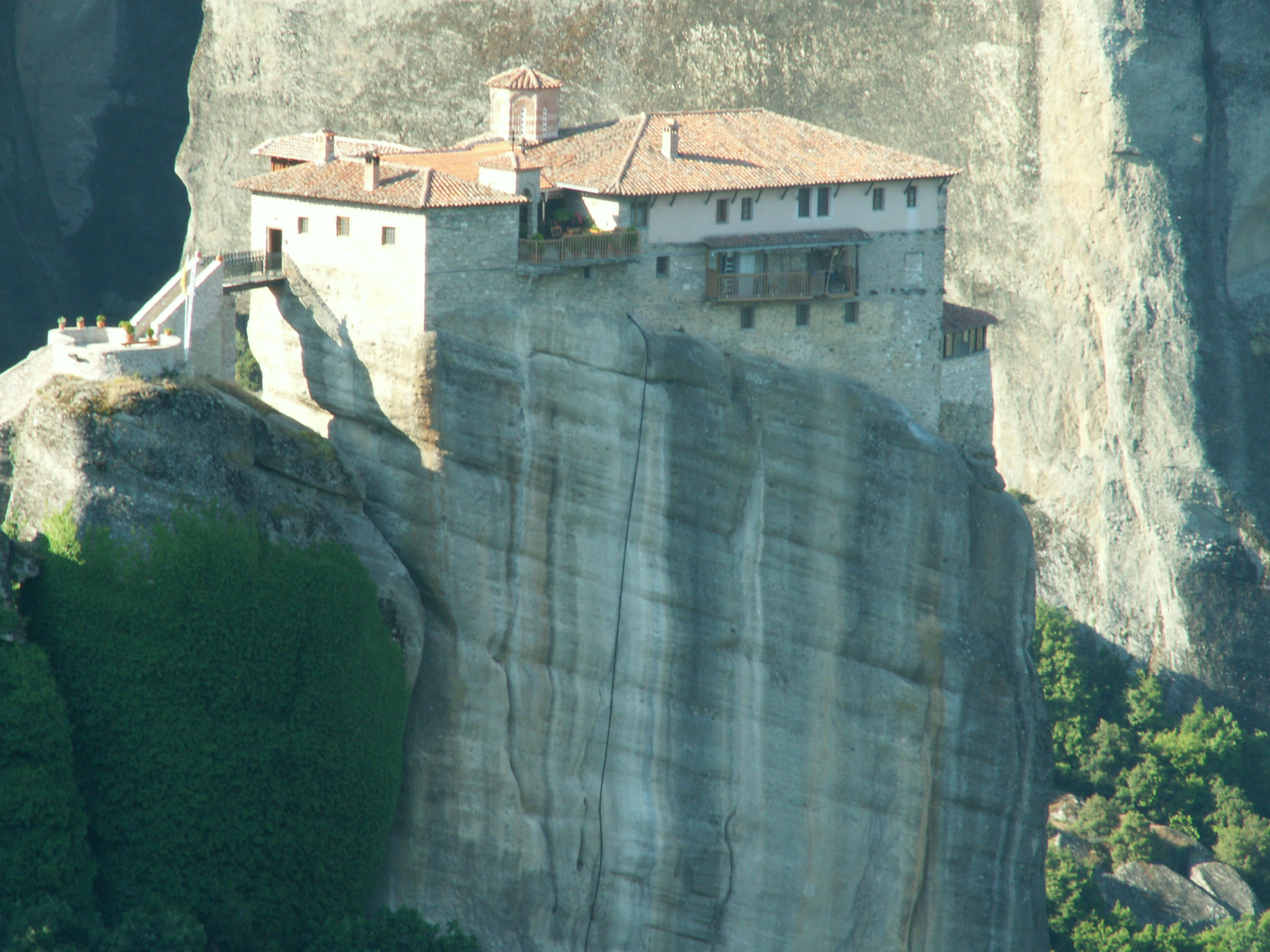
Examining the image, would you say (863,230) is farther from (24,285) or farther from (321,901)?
(24,285)

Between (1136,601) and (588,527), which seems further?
(1136,601)

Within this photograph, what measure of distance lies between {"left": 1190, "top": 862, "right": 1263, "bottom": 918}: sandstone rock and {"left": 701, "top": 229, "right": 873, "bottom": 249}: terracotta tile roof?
25.6 meters

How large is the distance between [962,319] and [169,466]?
21838 millimetres

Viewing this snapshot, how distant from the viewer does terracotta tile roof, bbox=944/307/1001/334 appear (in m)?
51.8

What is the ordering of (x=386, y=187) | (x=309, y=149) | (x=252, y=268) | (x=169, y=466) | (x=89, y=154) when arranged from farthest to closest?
(x=89, y=154)
(x=309, y=149)
(x=252, y=268)
(x=386, y=187)
(x=169, y=466)

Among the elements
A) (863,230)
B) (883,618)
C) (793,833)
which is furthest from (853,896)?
(863,230)

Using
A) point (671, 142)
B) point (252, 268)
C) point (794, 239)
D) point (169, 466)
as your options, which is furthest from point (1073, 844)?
point (169, 466)

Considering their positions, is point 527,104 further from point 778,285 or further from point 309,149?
point 778,285

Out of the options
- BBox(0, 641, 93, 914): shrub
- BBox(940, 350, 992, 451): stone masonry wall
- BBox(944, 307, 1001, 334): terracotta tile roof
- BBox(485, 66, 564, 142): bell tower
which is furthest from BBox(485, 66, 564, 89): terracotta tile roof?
BBox(0, 641, 93, 914): shrub

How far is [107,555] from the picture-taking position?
40000 millimetres

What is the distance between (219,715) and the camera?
40906mm

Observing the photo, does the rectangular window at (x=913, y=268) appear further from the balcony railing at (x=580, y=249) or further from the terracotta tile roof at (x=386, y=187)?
the terracotta tile roof at (x=386, y=187)

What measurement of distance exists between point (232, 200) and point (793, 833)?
39078 mm

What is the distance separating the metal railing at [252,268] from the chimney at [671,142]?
9425 mm
